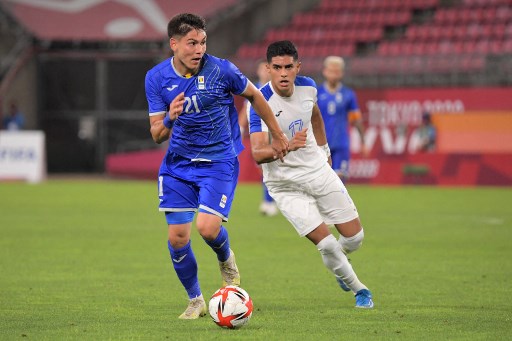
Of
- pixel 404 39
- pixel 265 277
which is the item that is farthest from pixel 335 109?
pixel 404 39

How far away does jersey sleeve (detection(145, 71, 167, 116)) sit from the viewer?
24.8 ft

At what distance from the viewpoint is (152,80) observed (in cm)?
764

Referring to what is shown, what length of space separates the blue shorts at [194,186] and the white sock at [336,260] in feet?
2.64

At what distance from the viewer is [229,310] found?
23.3 ft

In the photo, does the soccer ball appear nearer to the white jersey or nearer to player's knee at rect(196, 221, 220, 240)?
player's knee at rect(196, 221, 220, 240)

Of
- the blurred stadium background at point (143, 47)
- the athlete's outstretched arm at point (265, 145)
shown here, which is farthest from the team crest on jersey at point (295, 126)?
the blurred stadium background at point (143, 47)

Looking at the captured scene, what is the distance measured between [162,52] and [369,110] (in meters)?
7.83

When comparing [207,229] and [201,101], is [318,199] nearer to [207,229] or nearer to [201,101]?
[207,229]

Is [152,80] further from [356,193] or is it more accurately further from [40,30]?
[40,30]

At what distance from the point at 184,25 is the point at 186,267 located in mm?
1773

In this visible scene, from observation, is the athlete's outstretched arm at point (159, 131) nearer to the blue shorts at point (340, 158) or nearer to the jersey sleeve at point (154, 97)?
the jersey sleeve at point (154, 97)

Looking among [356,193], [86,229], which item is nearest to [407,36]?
[356,193]

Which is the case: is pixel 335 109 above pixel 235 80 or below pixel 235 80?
below

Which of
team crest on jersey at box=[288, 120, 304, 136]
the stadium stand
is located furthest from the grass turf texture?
the stadium stand
